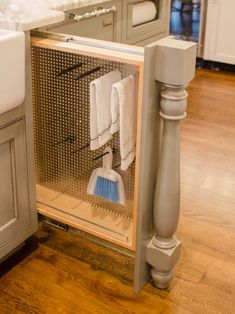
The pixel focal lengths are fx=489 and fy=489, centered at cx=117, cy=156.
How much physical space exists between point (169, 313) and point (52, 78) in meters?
1.00

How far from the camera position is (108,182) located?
1.89 m

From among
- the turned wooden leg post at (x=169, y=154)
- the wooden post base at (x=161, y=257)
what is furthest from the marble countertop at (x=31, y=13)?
the wooden post base at (x=161, y=257)

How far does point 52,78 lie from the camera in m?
1.94

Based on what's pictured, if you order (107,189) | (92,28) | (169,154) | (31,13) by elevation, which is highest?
(31,13)

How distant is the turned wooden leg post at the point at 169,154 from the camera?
1515 mm

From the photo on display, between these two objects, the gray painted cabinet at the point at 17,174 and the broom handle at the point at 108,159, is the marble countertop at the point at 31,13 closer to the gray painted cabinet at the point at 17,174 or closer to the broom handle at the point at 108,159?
the gray painted cabinet at the point at 17,174

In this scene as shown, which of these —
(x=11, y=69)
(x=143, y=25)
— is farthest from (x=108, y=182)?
(x=143, y=25)

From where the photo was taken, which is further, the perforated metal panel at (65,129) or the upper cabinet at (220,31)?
the upper cabinet at (220,31)

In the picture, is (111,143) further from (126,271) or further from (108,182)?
(126,271)

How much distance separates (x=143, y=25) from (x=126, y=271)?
155 cm

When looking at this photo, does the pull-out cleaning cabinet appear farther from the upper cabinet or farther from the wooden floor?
the upper cabinet

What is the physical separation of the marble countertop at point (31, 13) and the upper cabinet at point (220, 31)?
2.18m

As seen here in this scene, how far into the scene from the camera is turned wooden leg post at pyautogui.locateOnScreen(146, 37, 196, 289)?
1515 mm

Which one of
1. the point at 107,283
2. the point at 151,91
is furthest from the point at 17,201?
the point at 151,91
